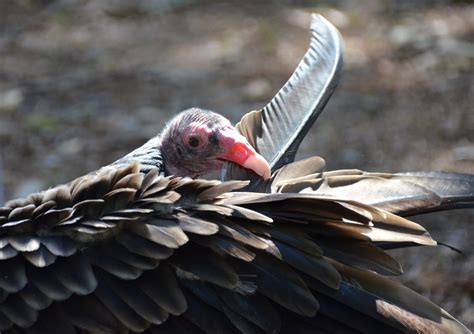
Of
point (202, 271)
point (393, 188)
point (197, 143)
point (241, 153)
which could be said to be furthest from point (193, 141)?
point (202, 271)

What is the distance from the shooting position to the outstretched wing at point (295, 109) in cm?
445

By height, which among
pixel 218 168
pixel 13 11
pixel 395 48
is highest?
pixel 218 168

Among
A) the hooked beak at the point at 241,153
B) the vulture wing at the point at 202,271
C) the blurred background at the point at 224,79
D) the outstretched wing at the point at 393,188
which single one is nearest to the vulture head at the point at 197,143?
the hooked beak at the point at 241,153

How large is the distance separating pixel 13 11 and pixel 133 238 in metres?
5.48

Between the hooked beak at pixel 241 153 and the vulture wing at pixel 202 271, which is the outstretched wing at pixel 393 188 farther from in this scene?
the vulture wing at pixel 202 271

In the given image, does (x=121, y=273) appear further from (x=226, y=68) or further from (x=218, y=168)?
(x=226, y=68)

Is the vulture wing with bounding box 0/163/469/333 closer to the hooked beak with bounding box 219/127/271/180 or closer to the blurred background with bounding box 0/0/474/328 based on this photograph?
the hooked beak with bounding box 219/127/271/180

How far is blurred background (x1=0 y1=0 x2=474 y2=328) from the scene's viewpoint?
21.3 ft

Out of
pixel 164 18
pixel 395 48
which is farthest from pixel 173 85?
pixel 395 48

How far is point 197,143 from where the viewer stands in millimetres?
4656

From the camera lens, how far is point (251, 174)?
14.2ft

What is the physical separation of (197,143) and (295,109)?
0.45m

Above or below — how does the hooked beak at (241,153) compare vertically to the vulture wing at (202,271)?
below

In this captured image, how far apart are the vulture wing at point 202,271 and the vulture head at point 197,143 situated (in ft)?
3.29
